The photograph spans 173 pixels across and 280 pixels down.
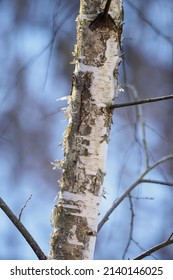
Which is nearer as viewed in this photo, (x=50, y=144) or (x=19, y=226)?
(x=19, y=226)

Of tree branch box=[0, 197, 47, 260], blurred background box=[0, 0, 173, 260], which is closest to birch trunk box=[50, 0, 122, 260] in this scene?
tree branch box=[0, 197, 47, 260]

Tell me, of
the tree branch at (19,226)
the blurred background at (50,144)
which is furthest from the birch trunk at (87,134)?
the blurred background at (50,144)

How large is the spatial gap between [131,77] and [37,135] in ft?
3.05

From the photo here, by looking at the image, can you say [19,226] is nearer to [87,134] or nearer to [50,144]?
[87,134]

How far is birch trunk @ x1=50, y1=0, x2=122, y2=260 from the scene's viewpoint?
4.22ft

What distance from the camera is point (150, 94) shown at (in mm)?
5500

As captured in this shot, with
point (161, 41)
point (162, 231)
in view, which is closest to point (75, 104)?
point (161, 41)

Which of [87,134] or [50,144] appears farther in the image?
[50,144]

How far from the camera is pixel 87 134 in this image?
4.28ft

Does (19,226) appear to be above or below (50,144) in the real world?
below

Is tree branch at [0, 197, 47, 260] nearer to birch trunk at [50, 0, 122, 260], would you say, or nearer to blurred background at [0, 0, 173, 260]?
birch trunk at [50, 0, 122, 260]

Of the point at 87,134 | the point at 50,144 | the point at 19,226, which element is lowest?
the point at 19,226

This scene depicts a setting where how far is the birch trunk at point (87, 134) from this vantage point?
129cm

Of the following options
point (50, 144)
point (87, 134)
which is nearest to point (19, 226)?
point (87, 134)
